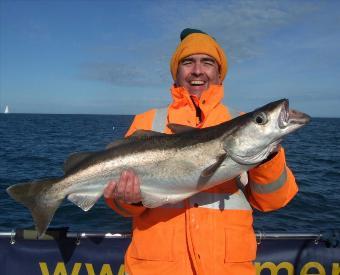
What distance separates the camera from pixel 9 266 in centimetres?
557

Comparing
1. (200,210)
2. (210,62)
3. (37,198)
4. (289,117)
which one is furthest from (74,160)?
(289,117)

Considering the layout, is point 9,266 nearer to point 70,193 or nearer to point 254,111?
point 70,193

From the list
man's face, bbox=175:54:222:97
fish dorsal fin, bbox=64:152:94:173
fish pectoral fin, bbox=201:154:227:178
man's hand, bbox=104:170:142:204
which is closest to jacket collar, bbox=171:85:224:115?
man's face, bbox=175:54:222:97

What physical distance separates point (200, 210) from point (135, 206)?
730mm

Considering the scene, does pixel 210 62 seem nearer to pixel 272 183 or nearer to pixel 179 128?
pixel 179 128

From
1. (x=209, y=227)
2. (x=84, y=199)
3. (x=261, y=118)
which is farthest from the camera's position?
(x=84, y=199)

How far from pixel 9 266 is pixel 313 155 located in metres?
26.8

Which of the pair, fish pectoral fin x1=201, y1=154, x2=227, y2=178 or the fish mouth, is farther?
fish pectoral fin x1=201, y1=154, x2=227, y2=178

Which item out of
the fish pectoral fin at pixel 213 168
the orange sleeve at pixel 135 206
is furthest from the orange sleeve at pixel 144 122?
the fish pectoral fin at pixel 213 168

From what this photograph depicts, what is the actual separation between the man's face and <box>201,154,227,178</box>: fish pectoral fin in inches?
38.3

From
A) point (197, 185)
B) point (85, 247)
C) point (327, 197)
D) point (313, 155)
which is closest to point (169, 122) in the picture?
point (197, 185)

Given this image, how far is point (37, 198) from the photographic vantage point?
461 cm

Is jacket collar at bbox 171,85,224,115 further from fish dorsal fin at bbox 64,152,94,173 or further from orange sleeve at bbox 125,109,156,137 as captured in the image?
fish dorsal fin at bbox 64,152,94,173

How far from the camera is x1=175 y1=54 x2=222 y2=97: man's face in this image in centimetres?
472
